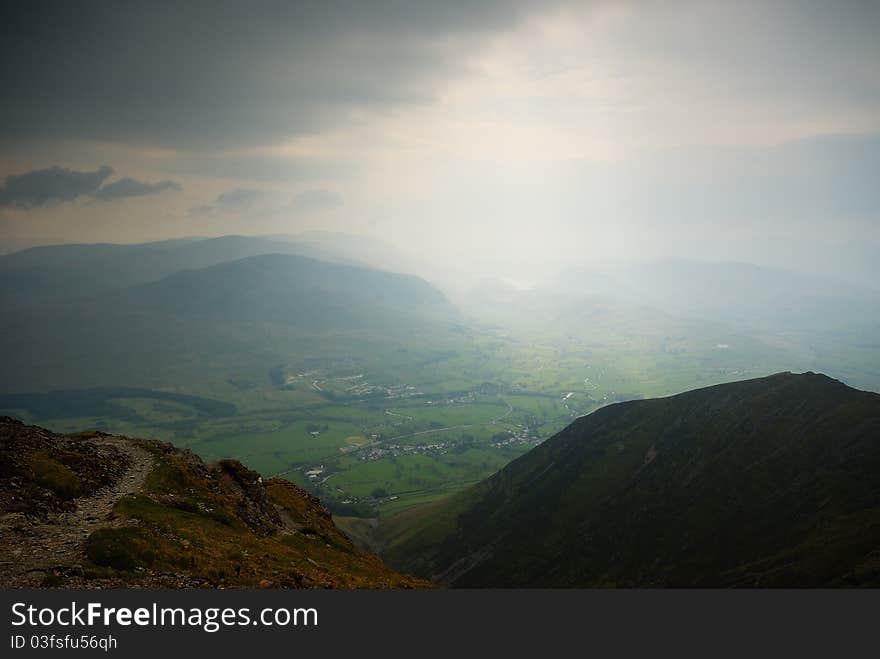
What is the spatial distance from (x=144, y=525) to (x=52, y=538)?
4766 mm

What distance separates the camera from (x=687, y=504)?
101 m

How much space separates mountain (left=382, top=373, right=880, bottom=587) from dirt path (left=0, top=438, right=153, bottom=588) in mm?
81240

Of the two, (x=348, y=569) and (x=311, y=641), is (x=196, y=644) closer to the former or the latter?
(x=311, y=641)

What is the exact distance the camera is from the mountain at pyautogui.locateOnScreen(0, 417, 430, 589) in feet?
81.5

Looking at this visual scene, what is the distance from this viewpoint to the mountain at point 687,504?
7572 centimetres

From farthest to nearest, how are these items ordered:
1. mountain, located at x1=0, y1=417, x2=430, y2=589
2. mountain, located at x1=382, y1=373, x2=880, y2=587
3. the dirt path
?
mountain, located at x1=382, y1=373, x2=880, y2=587 < mountain, located at x1=0, y1=417, x2=430, y2=589 < the dirt path

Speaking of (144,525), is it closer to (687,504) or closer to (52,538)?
(52,538)

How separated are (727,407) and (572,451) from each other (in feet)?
153

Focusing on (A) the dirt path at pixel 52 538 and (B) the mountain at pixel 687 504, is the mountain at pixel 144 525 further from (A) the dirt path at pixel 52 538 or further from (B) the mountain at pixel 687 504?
(B) the mountain at pixel 687 504

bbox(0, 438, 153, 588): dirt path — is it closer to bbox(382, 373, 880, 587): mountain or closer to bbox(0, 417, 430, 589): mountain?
bbox(0, 417, 430, 589): mountain

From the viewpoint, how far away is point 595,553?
102 metres

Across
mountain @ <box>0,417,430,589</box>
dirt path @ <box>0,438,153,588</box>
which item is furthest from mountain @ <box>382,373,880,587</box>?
dirt path @ <box>0,438,153,588</box>

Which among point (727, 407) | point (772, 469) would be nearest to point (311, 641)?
point (772, 469)

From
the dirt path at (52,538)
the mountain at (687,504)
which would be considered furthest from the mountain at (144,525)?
the mountain at (687,504)
